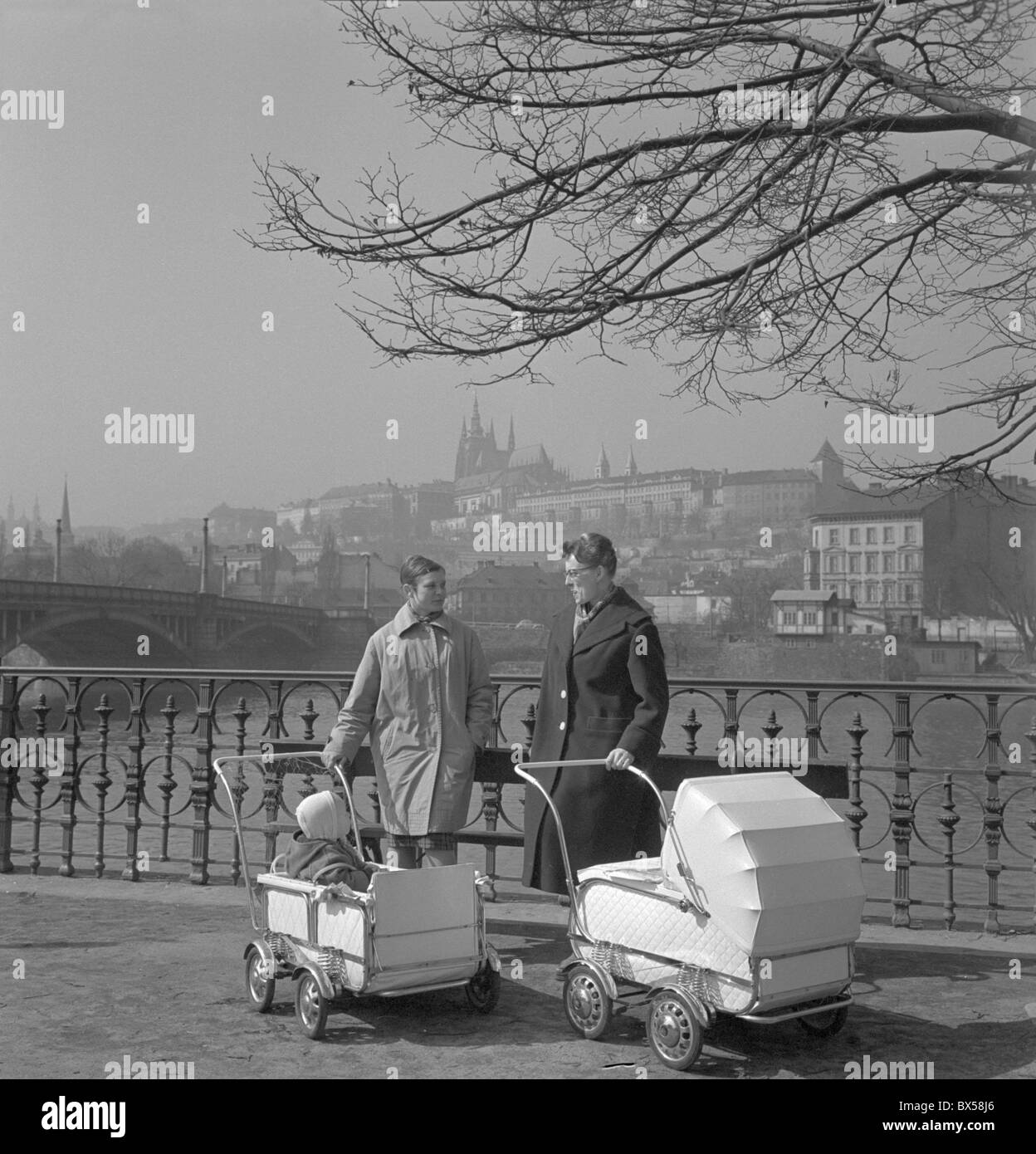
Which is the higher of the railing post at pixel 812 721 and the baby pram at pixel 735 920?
the railing post at pixel 812 721

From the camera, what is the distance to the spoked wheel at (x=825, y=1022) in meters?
3.88

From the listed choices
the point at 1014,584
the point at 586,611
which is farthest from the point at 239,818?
the point at 1014,584

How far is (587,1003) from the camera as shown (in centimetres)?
392

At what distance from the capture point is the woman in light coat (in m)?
4.67

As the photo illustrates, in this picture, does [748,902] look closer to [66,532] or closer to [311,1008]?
[311,1008]

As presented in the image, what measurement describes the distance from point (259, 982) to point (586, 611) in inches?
63.6

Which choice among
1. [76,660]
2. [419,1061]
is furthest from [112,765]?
[419,1061]

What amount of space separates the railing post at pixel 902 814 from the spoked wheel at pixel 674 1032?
7.93 ft

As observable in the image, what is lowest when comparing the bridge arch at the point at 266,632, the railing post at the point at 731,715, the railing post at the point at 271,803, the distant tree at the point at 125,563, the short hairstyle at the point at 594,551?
the bridge arch at the point at 266,632

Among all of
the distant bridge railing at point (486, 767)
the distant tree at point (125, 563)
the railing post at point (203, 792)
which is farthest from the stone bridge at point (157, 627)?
the railing post at point (203, 792)

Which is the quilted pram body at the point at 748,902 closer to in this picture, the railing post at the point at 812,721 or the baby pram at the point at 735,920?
the baby pram at the point at 735,920

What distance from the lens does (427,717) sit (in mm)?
4723

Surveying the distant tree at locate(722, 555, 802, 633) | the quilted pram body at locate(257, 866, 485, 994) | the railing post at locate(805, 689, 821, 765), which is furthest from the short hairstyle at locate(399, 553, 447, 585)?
the distant tree at locate(722, 555, 802, 633)
